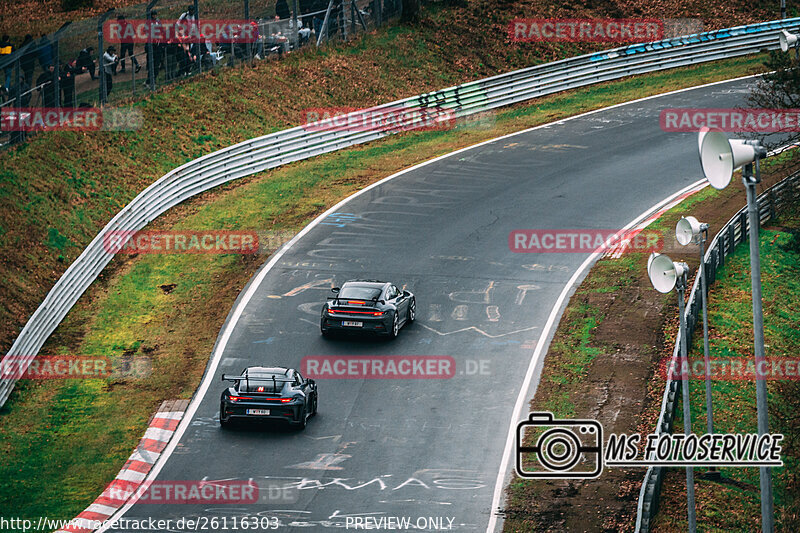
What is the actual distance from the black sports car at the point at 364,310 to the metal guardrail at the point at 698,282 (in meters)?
6.64

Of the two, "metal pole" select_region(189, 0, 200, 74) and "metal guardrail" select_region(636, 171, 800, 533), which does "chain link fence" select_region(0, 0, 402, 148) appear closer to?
"metal pole" select_region(189, 0, 200, 74)

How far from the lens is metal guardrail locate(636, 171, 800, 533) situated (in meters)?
19.0

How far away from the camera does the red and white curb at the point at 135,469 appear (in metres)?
19.5

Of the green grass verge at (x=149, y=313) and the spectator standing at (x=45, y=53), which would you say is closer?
the green grass verge at (x=149, y=313)

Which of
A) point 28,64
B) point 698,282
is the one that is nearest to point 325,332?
point 698,282

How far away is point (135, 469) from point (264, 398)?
2.88m

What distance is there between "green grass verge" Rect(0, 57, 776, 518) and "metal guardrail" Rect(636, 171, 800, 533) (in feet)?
8.86

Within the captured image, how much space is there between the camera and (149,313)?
2861cm

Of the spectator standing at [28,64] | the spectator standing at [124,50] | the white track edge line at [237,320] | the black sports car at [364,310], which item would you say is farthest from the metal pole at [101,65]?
the black sports car at [364,310]

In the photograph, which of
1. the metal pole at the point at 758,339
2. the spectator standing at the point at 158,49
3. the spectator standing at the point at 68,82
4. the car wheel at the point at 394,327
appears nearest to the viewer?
the metal pole at the point at 758,339

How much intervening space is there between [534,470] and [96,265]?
1465 cm

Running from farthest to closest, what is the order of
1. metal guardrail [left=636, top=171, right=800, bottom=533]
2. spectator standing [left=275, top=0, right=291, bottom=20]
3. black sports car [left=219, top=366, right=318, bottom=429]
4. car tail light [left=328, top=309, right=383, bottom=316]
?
spectator standing [left=275, top=0, right=291, bottom=20], car tail light [left=328, top=309, right=383, bottom=316], black sports car [left=219, top=366, right=318, bottom=429], metal guardrail [left=636, top=171, right=800, bottom=533]

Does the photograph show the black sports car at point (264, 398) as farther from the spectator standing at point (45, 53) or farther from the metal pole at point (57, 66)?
the spectator standing at point (45, 53)

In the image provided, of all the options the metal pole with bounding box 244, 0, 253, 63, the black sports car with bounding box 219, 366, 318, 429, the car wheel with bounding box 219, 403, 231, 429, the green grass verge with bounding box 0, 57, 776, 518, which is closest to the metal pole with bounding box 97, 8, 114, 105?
the green grass verge with bounding box 0, 57, 776, 518
